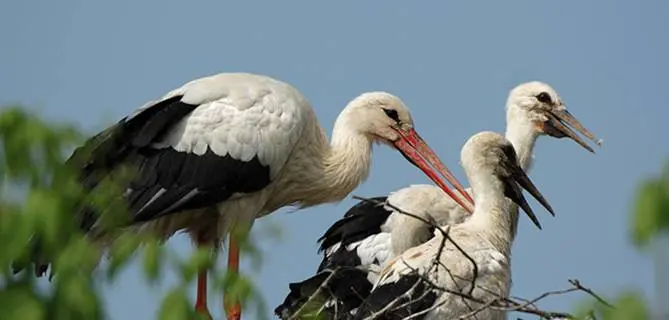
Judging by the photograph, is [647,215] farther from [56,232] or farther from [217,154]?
[217,154]

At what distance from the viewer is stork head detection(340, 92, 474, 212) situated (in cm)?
1010

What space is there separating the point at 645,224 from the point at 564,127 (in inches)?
324

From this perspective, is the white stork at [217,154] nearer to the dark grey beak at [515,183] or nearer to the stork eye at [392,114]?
the stork eye at [392,114]

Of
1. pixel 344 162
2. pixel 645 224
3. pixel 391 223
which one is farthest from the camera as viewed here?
pixel 391 223

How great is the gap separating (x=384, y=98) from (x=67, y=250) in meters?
6.58

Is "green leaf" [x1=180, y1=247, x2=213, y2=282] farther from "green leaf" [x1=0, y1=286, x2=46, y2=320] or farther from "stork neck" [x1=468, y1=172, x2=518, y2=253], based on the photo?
"stork neck" [x1=468, y1=172, x2=518, y2=253]

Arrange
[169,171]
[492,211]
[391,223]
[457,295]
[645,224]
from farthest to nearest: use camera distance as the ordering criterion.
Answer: [391,223]
[169,171]
[492,211]
[457,295]
[645,224]

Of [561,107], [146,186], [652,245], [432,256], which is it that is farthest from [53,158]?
[561,107]

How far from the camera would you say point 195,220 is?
9477 mm

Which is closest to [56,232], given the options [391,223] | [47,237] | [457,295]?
[47,237]

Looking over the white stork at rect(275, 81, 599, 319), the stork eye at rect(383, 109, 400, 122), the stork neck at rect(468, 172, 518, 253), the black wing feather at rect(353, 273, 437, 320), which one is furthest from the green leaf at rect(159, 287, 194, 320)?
the stork eye at rect(383, 109, 400, 122)

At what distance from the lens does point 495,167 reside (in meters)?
9.16

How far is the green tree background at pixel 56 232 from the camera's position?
3.60m

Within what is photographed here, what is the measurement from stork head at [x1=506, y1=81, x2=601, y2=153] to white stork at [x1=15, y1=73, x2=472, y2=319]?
7.83ft
